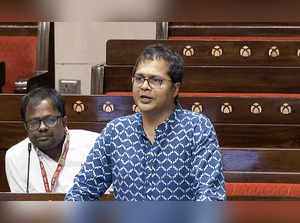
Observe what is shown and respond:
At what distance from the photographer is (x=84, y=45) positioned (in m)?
1.71

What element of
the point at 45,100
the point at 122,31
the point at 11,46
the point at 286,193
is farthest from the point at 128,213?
the point at 122,31

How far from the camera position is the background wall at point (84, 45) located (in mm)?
1677

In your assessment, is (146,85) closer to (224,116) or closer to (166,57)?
(166,57)

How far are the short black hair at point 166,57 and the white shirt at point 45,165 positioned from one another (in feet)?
0.76

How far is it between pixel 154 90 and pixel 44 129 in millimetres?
265

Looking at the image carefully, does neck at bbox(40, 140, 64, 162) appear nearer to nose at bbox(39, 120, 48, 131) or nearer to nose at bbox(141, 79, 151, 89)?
nose at bbox(39, 120, 48, 131)

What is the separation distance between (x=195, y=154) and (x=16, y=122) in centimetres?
56

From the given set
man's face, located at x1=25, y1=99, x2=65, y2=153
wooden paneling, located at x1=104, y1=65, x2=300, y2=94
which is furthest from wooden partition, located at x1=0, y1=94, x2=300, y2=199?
man's face, located at x1=25, y1=99, x2=65, y2=153

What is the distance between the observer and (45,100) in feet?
3.00

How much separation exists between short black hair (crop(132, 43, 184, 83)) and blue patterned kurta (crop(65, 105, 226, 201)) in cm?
8

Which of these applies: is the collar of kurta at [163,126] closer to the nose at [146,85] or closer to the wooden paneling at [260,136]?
the nose at [146,85]

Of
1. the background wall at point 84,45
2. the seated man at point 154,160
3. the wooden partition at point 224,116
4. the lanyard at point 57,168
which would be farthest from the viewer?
the background wall at point 84,45

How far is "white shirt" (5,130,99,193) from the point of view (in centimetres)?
87

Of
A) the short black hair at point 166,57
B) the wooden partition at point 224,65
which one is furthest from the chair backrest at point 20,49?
the short black hair at point 166,57
